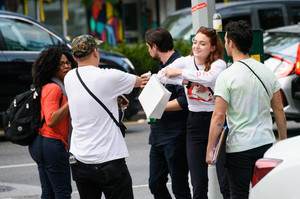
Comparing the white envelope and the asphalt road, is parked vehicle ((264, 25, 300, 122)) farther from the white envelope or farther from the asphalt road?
the white envelope

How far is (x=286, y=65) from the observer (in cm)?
1034

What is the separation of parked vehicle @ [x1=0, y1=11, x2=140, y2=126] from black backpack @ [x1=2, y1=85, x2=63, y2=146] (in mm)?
5433

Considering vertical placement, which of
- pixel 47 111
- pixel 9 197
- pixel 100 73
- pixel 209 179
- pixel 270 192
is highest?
pixel 100 73

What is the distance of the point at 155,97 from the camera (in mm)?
5059

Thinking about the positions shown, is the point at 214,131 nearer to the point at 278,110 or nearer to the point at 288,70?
the point at 278,110

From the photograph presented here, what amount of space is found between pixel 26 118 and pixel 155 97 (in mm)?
1136

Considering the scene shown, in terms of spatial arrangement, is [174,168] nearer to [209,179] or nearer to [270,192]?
[209,179]

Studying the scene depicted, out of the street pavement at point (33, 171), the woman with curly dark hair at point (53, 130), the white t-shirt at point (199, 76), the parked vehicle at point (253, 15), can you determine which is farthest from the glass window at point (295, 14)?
the woman with curly dark hair at point (53, 130)

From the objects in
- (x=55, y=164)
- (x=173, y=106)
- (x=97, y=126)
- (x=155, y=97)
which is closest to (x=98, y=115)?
(x=97, y=126)

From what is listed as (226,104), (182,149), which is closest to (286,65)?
(182,149)

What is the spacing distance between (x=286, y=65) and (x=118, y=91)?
613 cm

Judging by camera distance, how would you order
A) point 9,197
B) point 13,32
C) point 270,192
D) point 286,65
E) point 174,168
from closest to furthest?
1. point 270,192
2. point 174,168
3. point 9,197
4. point 286,65
5. point 13,32

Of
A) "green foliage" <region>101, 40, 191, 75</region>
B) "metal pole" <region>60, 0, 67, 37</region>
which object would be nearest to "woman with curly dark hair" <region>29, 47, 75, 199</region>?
"green foliage" <region>101, 40, 191, 75</region>

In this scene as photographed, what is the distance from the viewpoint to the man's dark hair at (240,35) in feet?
15.9
